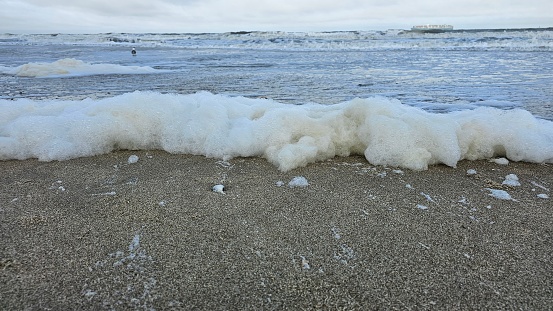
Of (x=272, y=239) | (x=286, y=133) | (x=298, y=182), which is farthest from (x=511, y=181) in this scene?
(x=272, y=239)

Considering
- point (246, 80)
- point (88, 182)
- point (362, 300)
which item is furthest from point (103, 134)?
point (246, 80)

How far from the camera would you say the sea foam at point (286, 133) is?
293 cm

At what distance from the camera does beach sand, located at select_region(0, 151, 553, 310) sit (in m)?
1.42

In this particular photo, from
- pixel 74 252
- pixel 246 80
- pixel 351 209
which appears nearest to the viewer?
pixel 74 252

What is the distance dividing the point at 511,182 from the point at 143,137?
2.69 meters

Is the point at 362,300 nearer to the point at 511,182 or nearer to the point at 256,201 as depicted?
the point at 256,201

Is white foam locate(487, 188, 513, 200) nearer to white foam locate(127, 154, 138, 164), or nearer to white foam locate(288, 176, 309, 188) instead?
white foam locate(288, 176, 309, 188)

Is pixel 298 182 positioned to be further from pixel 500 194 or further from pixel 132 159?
pixel 132 159

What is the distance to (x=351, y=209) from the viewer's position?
214 centimetres

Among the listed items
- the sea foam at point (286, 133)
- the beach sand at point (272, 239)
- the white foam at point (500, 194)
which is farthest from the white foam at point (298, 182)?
the white foam at point (500, 194)

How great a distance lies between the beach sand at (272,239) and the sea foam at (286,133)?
21 centimetres

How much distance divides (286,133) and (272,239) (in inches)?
57.2

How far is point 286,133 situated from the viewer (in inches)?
125

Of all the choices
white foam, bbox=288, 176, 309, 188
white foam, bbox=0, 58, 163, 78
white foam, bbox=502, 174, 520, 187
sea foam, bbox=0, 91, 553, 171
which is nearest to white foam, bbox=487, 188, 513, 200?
white foam, bbox=502, 174, 520, 187
